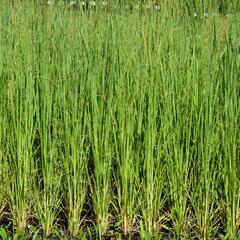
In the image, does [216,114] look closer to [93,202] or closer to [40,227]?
[93,202]

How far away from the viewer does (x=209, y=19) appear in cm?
341

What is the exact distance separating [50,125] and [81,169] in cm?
29

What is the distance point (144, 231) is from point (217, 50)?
105 centimetres

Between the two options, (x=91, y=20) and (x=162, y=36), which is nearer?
(x=162, y=36)

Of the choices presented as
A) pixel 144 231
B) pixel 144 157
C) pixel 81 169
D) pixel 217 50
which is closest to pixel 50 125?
pixel 81 169

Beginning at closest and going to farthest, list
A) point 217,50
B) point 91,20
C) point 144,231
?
1. point 144,231
2. point 217,50
3. point 91,20

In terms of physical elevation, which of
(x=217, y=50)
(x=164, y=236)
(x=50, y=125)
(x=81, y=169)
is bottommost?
(x=164, y=236)

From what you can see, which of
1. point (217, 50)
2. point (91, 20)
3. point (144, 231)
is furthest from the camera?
point (91, 20)

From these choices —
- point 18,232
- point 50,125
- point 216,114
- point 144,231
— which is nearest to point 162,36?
point 216,114

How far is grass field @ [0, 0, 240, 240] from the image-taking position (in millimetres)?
3102

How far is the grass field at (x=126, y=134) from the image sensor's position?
3102 millimetres

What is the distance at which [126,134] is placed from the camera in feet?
10.4

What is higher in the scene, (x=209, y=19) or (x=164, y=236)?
(x=209, y=19)

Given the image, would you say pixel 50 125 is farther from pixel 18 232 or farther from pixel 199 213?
pixel 199 213
